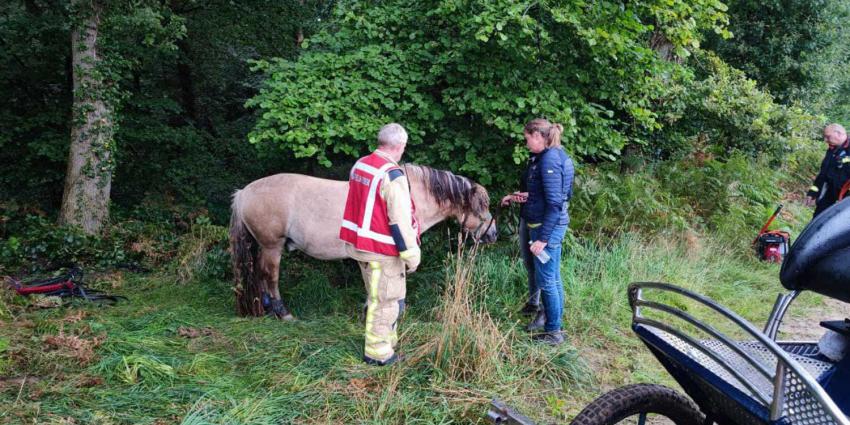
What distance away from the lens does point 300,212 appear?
17.8 feet

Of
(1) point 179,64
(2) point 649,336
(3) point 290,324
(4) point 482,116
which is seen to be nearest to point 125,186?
(1) point 179,64

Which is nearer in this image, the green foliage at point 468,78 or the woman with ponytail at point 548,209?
the woman with ponytail at point 548,209

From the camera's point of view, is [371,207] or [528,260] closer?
[371,207]

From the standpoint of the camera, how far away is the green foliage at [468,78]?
5.39 meters

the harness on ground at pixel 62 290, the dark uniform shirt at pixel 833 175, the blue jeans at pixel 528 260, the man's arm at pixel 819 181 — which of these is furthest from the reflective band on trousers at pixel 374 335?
the man's arm at pixel 819 181

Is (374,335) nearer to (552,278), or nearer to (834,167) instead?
(552,278)

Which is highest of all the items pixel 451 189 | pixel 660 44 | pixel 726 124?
pixel 660 44

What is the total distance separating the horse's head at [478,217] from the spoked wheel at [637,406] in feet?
9.91

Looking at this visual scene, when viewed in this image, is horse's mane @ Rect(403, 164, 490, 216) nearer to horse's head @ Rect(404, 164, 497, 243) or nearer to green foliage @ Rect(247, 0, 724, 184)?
horse's head @ Rect(404, 164, 497, 243)

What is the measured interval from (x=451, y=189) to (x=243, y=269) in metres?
2.19

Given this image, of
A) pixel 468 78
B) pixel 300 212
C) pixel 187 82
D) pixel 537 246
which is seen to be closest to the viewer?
pixel 537 246

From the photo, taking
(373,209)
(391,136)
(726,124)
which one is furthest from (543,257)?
(726,124)

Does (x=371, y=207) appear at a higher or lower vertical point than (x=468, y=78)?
lower

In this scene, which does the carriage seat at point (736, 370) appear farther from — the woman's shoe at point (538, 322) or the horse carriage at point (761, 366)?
the woman's shoe at point (538, 322)
